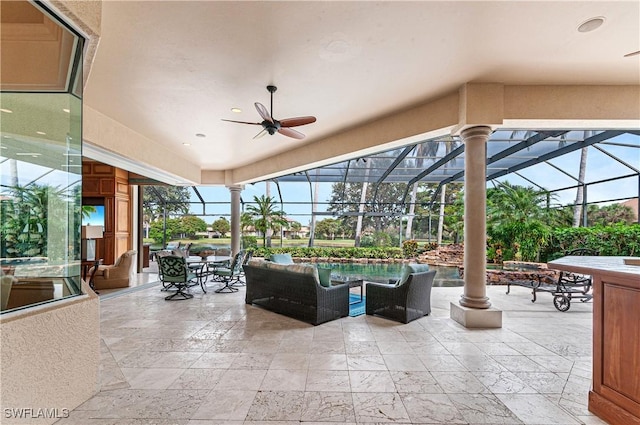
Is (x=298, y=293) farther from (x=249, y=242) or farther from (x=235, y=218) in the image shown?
(x=249, y=242)

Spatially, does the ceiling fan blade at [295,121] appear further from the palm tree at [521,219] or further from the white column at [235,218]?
the palm tree at [521,219]

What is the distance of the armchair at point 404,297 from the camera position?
4246mm

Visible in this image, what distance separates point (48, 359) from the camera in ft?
6.58

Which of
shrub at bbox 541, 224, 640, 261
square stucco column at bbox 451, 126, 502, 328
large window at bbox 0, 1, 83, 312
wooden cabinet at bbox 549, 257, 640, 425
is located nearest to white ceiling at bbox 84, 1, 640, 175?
large window at bbox 0, 1, 83, 312

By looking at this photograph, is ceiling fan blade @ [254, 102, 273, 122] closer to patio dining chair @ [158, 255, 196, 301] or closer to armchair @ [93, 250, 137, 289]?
patio dining chair @ [158, 255, 196, 301]

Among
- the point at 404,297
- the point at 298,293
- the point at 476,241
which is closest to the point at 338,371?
the point at 298,293

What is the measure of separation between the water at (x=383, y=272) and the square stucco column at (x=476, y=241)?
3419mm

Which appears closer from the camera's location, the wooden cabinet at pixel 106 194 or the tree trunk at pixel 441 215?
the wooden cabinet at pixel 106 194

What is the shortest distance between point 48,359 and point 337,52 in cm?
358

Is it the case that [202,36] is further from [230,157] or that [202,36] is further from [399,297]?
[230,157]

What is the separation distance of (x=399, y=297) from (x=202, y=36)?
4.13m

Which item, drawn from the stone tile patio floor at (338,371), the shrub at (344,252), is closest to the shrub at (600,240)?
the stone tile patio floor at (338,371)

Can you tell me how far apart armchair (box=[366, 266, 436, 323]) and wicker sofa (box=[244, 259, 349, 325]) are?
1.50 feet

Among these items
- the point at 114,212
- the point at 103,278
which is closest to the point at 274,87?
the point at 103,278
